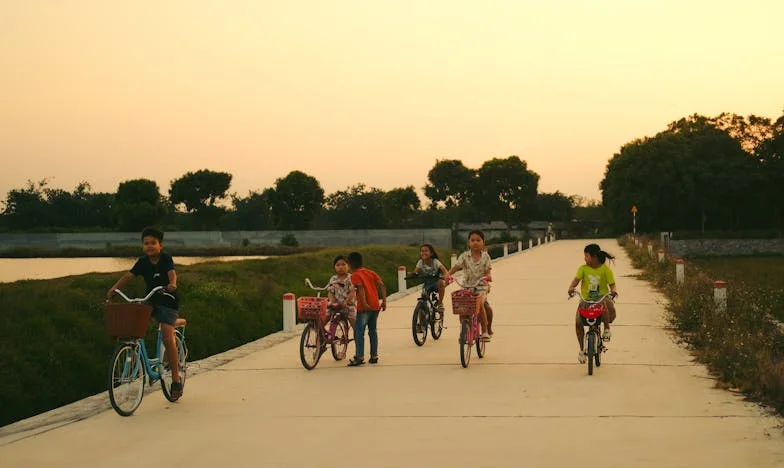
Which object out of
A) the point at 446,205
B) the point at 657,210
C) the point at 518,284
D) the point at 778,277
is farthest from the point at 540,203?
the point at 518,284

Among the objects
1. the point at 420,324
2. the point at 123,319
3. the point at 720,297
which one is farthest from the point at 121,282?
the point at 720,297

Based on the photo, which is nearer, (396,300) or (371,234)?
(396,300)

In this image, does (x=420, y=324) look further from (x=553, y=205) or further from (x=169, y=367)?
(x=553, y=205)

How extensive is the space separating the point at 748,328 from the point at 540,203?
5029 inches

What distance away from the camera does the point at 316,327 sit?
11.1 meters

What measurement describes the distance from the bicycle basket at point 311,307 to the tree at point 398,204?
353ft

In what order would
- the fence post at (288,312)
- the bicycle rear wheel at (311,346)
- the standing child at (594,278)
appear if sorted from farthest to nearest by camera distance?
the fence post at (288,312) → the bicycle rear wheel at (311,346) → the standing child at (594,278)

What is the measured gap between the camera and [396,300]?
22344 millimetres

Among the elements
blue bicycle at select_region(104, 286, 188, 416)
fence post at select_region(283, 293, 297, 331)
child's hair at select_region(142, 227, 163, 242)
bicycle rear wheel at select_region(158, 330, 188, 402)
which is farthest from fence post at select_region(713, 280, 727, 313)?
child's hair at select_region(142, 227, 163, 242)

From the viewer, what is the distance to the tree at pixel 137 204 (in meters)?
94.3

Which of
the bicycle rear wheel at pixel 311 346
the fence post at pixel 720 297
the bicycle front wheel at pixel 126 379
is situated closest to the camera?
the bicycle front wheel at pixel 126 379

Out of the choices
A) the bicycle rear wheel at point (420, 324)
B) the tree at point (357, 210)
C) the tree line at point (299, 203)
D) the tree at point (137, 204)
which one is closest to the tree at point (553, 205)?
the tree line at point (299, 203)

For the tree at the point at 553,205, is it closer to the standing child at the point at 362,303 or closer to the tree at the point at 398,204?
the tree at the point at 398,204

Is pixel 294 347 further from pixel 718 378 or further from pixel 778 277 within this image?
pixel 778 277
